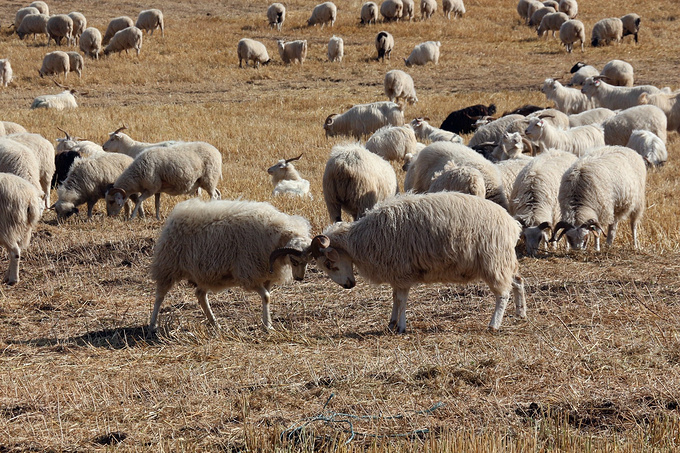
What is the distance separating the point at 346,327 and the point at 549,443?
9.13ft

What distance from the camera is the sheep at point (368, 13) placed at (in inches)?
1586

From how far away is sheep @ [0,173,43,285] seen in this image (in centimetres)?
839

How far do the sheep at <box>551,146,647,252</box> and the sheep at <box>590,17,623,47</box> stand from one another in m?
28.3

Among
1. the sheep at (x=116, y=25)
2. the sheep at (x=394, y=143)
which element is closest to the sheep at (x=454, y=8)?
the sheep at (x=116, y=25)

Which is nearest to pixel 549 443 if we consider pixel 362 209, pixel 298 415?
pixel 298 415

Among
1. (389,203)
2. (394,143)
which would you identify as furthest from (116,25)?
(389,203)

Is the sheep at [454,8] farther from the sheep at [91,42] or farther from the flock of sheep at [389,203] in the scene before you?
the flock of sheep at [389,203]

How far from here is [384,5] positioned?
4100 centimetres

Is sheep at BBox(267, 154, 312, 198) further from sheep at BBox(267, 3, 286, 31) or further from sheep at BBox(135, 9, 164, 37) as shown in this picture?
sheep at BBox(267, 3, 286, 31)

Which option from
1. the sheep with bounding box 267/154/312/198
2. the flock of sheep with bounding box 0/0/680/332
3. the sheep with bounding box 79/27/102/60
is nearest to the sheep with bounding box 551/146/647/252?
the flock of sheep with bounding box 0/0/680/332

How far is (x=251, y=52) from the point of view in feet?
106

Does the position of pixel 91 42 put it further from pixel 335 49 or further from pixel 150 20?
pixel 335 49

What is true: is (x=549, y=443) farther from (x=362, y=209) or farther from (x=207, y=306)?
(x=362, y=209)

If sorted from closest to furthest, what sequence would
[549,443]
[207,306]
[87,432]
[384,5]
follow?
1. [549,443]
2. [87,432]
3. [207,306]
4. [384,5]
